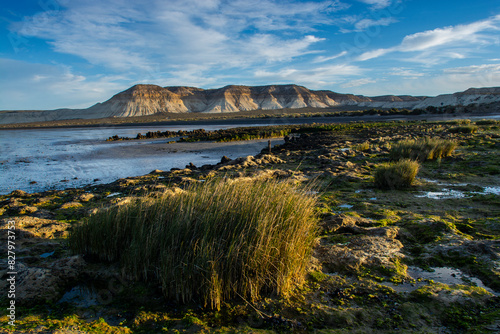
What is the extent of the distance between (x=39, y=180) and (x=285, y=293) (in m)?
12.1

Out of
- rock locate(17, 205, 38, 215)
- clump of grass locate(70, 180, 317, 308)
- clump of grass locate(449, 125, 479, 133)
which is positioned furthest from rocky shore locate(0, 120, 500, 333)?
clump of grass locate(449, 125, 479, 133)

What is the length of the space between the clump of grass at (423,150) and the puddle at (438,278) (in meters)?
8.03

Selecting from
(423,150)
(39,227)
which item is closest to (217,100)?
(423,150)

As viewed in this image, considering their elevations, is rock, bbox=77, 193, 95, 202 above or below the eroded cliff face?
below

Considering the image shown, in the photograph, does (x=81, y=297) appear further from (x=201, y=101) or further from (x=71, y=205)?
(x=201, y=101)

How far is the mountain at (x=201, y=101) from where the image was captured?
141750 mm

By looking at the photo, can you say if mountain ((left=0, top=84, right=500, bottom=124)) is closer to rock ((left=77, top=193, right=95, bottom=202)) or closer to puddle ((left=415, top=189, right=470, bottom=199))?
puddle ((left=415, top=189, right=470, bottom=199))

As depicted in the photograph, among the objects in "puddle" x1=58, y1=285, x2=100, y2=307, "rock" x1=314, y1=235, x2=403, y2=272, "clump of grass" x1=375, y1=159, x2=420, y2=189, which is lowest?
"puddle" x1=58, y1=285, x2=100, y2=307

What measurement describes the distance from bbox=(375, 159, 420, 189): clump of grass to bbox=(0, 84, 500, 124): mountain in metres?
134

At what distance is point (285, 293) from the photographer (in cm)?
327

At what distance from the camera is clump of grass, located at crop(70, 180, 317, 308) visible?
3.21 metres

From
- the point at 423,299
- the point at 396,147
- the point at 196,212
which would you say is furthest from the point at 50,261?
the point at 396,147

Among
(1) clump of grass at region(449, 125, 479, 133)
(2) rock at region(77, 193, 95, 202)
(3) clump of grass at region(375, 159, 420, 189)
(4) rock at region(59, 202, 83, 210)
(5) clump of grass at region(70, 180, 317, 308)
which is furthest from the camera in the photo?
(1) clump of grass at region(449, 125, 479, 133)

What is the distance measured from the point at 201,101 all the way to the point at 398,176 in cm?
16770
